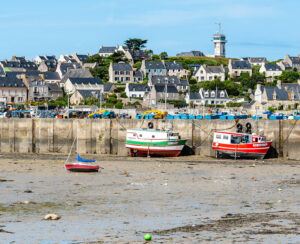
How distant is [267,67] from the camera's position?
144875 mm

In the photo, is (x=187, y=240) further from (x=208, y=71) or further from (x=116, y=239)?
(x=208, y=71)

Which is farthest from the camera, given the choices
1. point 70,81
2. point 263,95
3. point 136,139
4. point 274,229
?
point 70,81

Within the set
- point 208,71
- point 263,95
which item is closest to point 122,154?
point 263,95

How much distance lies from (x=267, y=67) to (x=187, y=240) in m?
128

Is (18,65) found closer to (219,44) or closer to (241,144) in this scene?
(219,44)

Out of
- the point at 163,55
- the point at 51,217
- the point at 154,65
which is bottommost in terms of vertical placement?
the point at 51,217

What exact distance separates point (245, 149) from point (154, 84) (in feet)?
237

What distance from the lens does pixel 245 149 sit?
45.4 metres

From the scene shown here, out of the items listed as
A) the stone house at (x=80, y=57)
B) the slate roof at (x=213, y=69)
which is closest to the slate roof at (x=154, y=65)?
the slate roof at (x=213, y=69)

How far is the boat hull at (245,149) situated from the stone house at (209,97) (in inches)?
2596

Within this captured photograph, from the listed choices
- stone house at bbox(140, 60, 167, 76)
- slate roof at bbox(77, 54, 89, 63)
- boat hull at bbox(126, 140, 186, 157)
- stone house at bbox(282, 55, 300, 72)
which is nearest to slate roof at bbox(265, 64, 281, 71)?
stone house at bbox(282, 55, 300, 72)

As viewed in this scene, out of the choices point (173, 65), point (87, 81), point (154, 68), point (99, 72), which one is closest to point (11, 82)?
point (87, 81)

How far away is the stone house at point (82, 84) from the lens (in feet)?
395

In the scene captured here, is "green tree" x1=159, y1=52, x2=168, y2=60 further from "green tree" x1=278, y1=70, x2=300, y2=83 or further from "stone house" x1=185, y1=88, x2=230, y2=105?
"stone house" x1=185, y1=88, x2=230, y2=105
